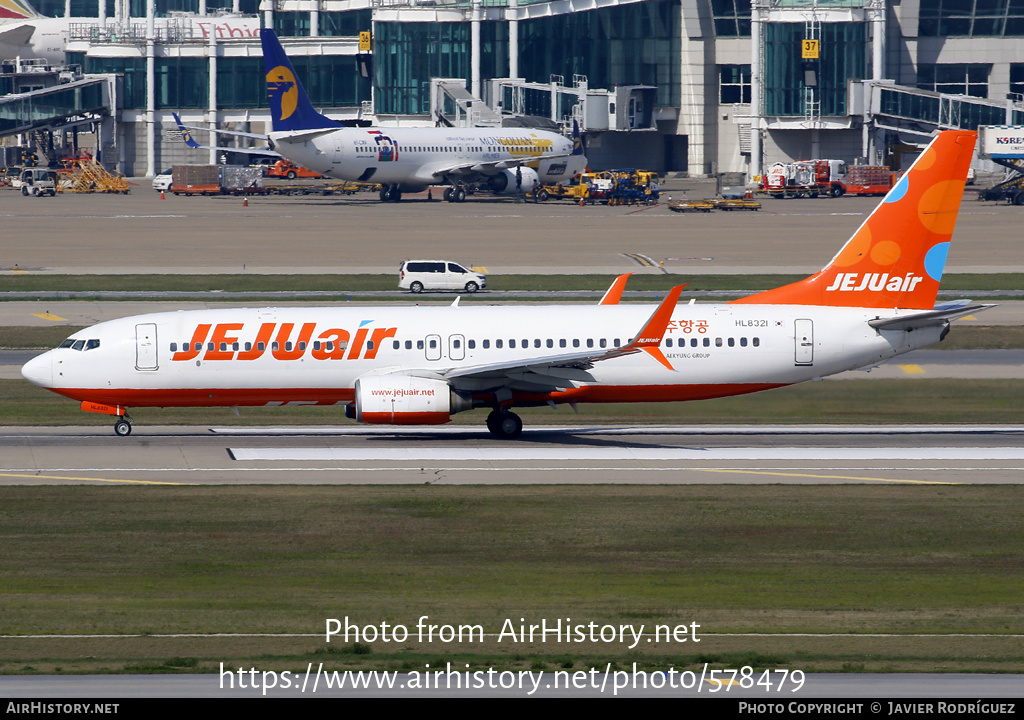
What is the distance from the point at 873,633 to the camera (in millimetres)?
20000

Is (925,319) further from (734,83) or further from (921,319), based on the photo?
(734,83)

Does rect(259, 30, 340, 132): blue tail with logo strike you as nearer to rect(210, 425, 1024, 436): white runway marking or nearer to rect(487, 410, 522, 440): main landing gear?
rect(210, 425, 1024, 436): white runway marking

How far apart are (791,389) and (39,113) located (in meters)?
155

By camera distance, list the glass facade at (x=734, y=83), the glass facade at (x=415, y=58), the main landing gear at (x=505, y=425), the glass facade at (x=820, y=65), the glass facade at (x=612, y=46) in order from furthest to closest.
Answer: the glass facade at (x=612, y=46) < the glass facade at (x=734, y=83) < the glass facade at (x=415, y=58) < the glass facade at (x=820, y=65) < the main landing gear at (x=505, y=425)

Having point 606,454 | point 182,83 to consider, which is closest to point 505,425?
point 606,454

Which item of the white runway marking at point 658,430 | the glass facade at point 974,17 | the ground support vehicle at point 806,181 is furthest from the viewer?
the glass facade at point 974,17

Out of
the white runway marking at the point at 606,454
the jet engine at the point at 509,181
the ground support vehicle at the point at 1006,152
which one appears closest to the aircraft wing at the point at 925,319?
the white runway marking at the point at 606,454

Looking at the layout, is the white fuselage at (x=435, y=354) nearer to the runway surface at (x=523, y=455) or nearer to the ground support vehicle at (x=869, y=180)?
the runway surface at (x=523, y=455)

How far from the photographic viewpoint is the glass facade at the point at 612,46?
172 m

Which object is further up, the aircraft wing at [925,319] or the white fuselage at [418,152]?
the white fuselage at [418,152]

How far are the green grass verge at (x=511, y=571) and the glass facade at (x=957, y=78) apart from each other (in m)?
138

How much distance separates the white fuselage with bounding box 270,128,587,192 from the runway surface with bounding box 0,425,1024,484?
9035 centimetres

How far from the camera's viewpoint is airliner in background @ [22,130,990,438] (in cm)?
3822
